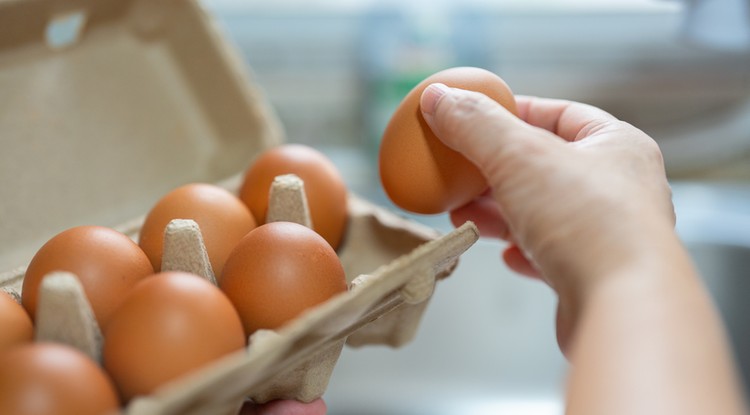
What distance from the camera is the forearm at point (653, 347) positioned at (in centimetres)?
53

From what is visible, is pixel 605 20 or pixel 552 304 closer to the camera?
pixel 552 304

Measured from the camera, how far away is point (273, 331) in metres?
0.65

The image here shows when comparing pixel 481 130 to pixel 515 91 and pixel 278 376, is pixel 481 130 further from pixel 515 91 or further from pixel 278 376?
pixel 515 91

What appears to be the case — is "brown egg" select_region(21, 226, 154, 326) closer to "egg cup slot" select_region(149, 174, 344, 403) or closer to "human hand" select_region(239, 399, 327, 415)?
"egg cup slot" select_region(149, 174, 344, 403)

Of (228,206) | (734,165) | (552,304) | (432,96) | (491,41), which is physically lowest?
(552,304)

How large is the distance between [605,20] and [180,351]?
52.1 inches

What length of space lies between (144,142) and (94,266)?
0.37 meters

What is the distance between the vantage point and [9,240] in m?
A: 0.89

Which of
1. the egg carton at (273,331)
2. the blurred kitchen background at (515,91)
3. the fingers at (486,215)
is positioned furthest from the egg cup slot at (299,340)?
the blurred kitchen background at (515,91)

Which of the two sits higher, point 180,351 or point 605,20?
point 180,351

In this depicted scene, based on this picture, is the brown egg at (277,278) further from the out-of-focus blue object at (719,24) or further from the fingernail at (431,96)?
the out-of-focus blue object at (719,24)

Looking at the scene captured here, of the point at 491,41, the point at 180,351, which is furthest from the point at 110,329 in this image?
the point at 491,41

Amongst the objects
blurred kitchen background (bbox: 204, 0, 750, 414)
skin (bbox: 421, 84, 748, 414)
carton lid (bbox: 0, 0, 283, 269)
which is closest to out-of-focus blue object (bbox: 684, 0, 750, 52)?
blurred kitchen background (bbox: 204, 0, 750, 414)

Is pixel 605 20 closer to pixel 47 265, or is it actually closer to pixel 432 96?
pixel 432 96
